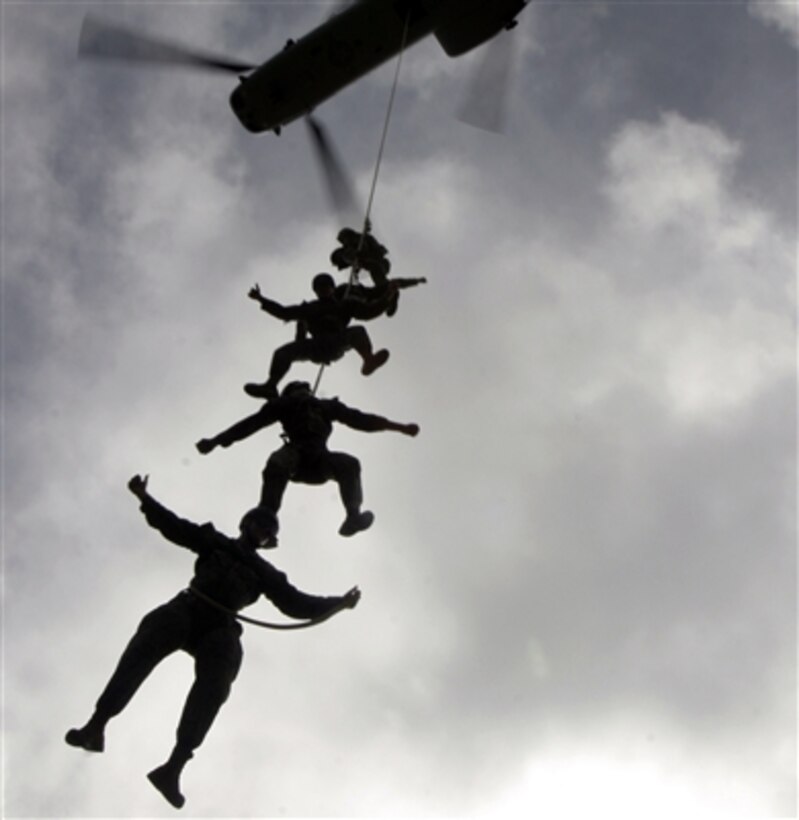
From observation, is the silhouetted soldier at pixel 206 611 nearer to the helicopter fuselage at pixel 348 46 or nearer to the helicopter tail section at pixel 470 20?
the helicopter fuselage at pixel 348 46

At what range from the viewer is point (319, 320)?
8.94 meters

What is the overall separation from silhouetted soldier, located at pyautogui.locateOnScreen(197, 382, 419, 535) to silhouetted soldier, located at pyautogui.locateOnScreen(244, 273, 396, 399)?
2.22 ft

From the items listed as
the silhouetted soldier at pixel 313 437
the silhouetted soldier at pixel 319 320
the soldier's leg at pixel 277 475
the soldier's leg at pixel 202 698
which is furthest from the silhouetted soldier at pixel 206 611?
the silhouetted soldier at pixel 319 320

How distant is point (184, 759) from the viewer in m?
6.38

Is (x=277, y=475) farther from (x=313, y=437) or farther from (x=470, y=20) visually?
(x=470, y=20)

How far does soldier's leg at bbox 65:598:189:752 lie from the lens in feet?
20.0

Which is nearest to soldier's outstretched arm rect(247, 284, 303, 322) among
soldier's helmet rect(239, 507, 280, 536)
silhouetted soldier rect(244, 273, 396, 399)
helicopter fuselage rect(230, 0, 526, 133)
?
silhouetted soldier rect(244, 273, 396, 399)

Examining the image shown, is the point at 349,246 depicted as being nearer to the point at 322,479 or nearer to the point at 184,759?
the point at 322,479

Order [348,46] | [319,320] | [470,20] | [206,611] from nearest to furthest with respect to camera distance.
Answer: [206,611]
[319,320]
[348,46]
[470,20]

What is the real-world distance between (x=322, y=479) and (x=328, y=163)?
657 cm

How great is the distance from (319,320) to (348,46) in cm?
508

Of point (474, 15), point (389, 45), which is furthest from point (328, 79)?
point (474, 15)

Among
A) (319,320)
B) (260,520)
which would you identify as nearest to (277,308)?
(319,320)

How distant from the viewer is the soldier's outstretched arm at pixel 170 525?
22.3 feet
